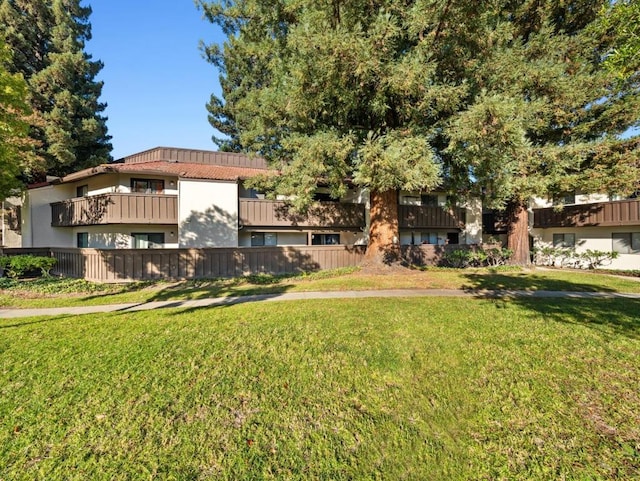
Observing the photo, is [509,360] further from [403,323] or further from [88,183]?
[88,183]

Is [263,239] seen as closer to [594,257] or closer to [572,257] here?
[572,257]

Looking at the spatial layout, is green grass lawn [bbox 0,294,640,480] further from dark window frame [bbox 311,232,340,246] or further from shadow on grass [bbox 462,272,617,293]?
dark window frame [bbox 311,232,340,246]

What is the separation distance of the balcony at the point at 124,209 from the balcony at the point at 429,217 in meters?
13.9

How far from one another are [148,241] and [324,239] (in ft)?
34.0

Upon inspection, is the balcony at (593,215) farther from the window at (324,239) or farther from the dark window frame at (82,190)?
the dark window frame at (82,190)

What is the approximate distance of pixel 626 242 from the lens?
68.9ft

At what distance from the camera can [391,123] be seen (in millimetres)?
14250

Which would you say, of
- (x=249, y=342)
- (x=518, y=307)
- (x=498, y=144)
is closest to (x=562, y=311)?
(x=518, y=307)

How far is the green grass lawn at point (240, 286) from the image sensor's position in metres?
10.8

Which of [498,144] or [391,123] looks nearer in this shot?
[498,144]

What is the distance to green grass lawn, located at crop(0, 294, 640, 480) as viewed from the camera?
3.41 meters

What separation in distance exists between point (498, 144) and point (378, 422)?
10658 millimetres

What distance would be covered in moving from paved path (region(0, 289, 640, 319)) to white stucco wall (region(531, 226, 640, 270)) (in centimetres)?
1277

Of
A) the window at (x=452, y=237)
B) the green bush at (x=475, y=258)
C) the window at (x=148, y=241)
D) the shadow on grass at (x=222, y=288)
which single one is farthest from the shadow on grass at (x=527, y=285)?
the window at (x=148, y=241)
